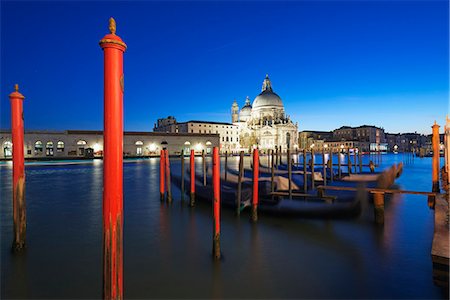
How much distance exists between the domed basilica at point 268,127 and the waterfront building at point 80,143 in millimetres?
23637

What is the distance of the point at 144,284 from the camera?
3.83 metres

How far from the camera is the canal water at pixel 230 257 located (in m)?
3.71

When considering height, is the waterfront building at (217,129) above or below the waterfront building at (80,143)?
above

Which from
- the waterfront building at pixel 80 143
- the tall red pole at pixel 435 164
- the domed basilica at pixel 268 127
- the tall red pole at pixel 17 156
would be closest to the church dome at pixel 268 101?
the domed basilica at pixel 268 127

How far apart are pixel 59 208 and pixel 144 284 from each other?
6.14m

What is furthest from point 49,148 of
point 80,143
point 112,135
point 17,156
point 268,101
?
point 268,101

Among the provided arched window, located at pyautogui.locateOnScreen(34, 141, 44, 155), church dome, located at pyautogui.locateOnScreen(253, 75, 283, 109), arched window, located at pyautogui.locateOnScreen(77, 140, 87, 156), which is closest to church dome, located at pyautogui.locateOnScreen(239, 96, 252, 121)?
church dome, located at pyautogui.locateOnScreen(253, 75, 283, 109)

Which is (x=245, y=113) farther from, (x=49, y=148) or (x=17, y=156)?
(x=17, y=156)

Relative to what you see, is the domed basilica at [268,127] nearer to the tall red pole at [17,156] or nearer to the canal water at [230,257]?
the canal water at [230,257]

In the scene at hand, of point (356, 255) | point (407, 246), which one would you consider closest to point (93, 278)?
point (356, 255)

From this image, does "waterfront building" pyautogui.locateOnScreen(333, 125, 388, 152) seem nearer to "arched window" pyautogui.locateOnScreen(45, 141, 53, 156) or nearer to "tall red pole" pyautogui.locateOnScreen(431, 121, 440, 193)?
"arched window" pyautogui.locateOnScreen(45, 141, 53, 156)

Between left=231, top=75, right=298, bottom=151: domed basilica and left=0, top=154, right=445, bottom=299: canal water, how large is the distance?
52804 millimetres

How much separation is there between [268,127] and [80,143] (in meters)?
36.8

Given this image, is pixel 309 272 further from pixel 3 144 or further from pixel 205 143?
pixel 205 143
